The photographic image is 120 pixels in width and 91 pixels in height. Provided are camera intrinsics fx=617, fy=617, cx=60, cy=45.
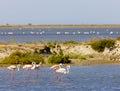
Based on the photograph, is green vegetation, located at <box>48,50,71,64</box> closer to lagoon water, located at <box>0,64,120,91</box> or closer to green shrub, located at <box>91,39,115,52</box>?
lagoon water, located at <box>0,64,120,91</box>

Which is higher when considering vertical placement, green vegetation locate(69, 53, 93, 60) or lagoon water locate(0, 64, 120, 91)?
lagoon water locate(0, 64, 120, 91)

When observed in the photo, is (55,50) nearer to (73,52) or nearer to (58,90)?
(73,52)

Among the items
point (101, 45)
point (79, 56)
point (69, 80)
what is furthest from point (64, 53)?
point (69, 80)

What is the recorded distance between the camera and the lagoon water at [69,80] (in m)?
29.3

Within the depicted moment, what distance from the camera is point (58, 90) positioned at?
28375 mm

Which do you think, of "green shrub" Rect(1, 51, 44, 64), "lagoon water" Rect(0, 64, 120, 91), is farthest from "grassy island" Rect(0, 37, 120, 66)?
"lagoon water" Rect(0, 64, 120, 91)

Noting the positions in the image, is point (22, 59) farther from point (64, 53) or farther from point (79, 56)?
point (64, 53)

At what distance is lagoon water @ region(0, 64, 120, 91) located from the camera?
29.3 m

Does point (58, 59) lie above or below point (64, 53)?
above

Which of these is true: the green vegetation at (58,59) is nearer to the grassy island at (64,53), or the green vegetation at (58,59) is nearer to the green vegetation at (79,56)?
the grassy island at (64,53)

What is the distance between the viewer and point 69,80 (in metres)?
32.7

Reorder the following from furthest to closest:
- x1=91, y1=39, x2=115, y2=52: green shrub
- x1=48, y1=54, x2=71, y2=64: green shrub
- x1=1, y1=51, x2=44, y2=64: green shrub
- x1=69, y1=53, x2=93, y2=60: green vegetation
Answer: x1=91, y1=39, x2=115, y2=52: green shrub
x1=69, y1=53, x2=93, y2=60: green vegetation
x1=48, y1=54, x2=71, y2=64: green shrub
x1=1, y1=51, x2=44, y2=64: green shrub

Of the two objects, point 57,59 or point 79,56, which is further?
point 79,56

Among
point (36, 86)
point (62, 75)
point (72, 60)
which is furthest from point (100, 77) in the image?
point (72, 60)
